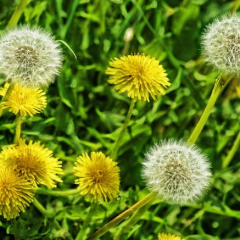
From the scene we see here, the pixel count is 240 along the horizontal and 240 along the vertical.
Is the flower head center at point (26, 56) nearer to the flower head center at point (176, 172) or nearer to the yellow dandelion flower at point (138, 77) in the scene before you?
the yellow dandelion flower at point (138, 77)

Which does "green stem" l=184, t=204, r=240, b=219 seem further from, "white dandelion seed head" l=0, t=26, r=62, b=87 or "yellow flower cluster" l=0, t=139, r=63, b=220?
"white dandelion seed head" l=0, t=26, r=62, b=87

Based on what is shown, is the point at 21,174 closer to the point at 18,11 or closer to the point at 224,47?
the point at 18,11

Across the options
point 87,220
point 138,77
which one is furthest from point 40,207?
point 138,77

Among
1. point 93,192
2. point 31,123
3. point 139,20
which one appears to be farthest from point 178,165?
point 139,20

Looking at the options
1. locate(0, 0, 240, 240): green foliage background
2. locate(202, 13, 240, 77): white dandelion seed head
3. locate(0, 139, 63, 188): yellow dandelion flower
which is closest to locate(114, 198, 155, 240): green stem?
locate(0, 0, 240, 240): green foliage background

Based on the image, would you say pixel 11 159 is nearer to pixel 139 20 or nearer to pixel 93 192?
pixel 93 192

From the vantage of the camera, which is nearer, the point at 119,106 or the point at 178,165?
the point at 178,165
